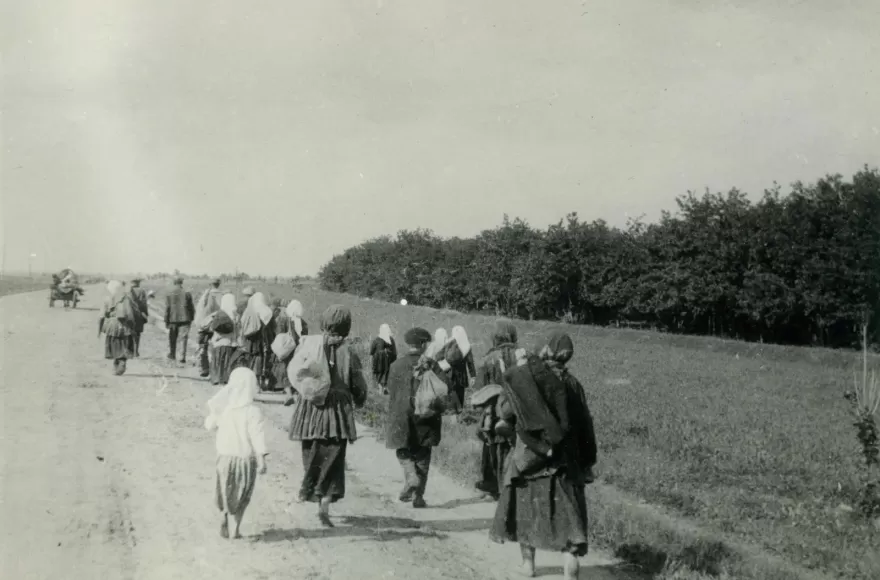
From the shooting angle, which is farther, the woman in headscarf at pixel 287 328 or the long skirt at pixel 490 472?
the woman in headscarf at pixel 287 328

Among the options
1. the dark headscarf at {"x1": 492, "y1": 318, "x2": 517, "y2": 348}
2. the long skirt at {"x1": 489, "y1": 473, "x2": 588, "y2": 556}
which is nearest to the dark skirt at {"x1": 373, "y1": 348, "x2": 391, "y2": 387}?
the dark headscarf at {"x1": 492, "y1": 318, "x2": 517, "y2": 348}

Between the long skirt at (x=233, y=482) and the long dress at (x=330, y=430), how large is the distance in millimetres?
621

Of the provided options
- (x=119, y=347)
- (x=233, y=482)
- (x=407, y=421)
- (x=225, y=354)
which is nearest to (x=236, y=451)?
(x=233, y=482)

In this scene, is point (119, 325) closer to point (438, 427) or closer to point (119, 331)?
point (119, 331)

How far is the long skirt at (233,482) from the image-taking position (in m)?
6.11

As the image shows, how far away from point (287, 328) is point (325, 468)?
7394mm

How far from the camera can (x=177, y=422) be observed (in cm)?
1098

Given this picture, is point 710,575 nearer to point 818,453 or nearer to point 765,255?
point 818,453

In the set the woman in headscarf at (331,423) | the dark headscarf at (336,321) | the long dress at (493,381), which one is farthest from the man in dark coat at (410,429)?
the dark headscarf at (336,321)

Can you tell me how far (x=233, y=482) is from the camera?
20.1 ft

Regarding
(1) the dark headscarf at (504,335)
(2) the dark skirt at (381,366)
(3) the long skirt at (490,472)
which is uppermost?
(1) the dark headscarf at (504,335)

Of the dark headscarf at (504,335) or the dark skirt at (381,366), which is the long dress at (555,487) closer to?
the dark headscarf at (504,335)

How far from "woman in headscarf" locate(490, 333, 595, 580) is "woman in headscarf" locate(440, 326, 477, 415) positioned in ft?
9.44

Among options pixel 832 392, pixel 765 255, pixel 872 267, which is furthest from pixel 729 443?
pixel 765 255
